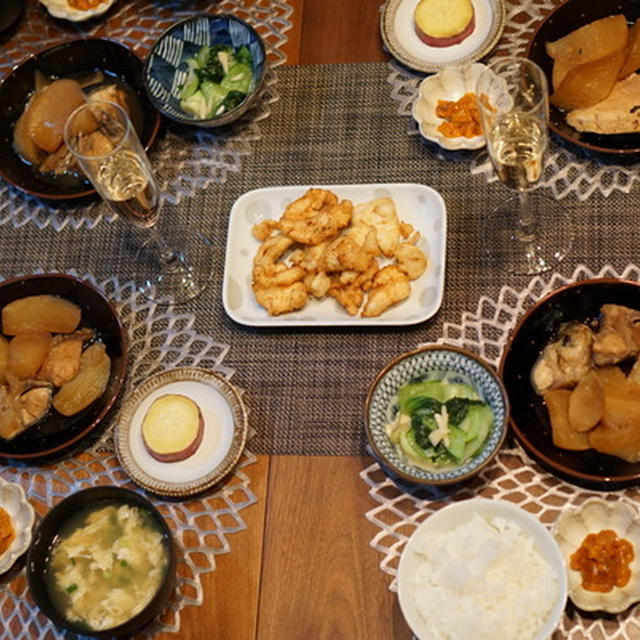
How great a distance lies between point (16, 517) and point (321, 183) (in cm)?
109

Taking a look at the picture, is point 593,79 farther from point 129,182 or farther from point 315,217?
point 129,182

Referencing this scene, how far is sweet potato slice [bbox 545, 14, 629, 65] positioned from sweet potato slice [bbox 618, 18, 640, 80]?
0.06 ft

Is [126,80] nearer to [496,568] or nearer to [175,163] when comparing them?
[175,163]

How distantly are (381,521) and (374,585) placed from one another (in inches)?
5.2

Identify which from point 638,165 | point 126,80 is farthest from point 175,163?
point 638,165

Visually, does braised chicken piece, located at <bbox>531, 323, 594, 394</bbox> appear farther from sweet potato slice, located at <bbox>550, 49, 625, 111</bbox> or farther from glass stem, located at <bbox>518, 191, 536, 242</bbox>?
sweet potato slice, located at <bbox>550, 49, 625, 111</bbox>

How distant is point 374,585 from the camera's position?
6.07 ft

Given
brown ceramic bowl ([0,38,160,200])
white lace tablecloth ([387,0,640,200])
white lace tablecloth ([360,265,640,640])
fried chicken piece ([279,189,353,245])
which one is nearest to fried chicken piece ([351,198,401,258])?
fried chicken piece ([279,189,353,245])

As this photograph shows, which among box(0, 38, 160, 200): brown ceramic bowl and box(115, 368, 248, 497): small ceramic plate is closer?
box(115, 368, 248, 497): small ceramic plate

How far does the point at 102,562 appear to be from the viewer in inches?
74.0

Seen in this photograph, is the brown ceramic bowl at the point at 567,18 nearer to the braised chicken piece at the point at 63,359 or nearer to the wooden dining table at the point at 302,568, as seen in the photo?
the wooden dining table at the point at 302,568

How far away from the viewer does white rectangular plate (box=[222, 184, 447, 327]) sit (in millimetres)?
2098

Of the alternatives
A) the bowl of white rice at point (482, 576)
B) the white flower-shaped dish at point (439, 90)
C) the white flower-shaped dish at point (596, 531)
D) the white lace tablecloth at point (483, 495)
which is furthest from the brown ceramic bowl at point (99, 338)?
the white flower-shaped dish at point (596, 531)

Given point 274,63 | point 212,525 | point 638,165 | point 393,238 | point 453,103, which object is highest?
point 274,63
